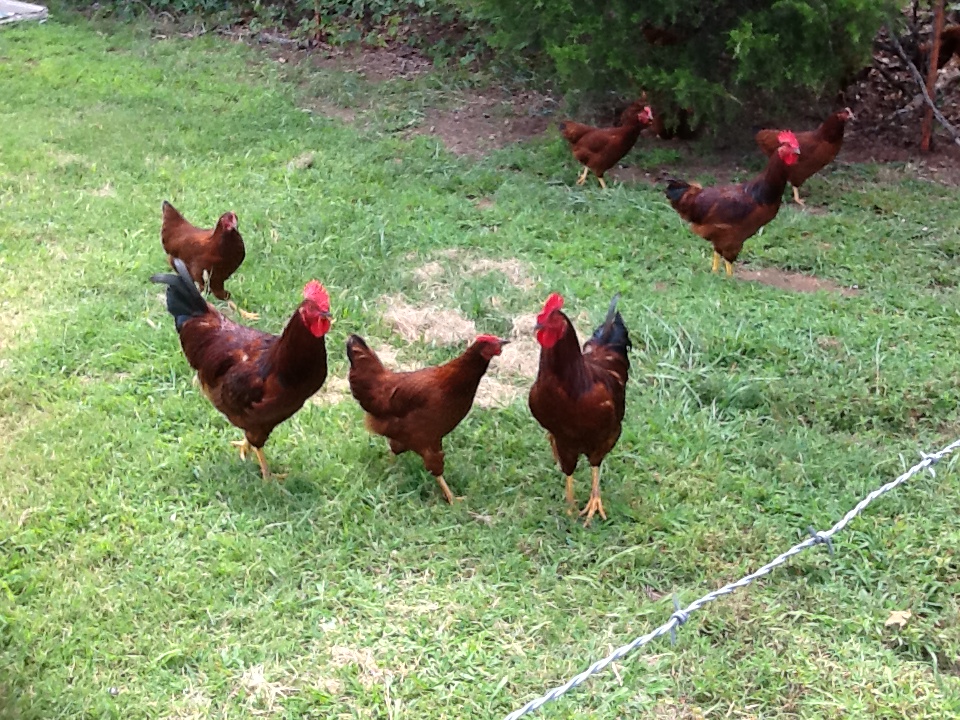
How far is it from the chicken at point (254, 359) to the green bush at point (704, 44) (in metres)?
4.55

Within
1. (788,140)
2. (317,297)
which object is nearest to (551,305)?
(317,297)

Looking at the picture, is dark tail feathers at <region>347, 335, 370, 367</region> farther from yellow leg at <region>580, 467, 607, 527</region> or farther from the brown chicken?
the brown chicken

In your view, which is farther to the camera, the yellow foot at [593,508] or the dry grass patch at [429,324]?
the dry grass patch at [429,324]

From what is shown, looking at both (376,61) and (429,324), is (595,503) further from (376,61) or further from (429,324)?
(376,61)

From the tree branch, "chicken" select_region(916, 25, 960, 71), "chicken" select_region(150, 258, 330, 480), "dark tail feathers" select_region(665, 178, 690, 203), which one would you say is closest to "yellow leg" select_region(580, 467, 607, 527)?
"chicken" select_region(150, 258, 330, 480)

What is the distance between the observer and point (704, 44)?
7441 mm

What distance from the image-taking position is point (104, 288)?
5.55 m

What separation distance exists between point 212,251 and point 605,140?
11.4 ft

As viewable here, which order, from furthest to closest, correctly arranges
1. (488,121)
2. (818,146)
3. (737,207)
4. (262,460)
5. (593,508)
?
1. (488,121)
2. (818,146)
3. (737,207)
4. (262,460)
5. (593,508)

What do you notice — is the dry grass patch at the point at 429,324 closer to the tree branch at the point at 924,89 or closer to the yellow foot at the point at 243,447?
the yellow foot at the point at 243,447

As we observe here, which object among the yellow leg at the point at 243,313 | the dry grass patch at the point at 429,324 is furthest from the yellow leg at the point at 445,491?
the yellow leg at the point at 243,313

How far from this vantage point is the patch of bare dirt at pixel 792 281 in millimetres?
5793

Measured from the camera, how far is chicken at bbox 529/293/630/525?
3.39 metres

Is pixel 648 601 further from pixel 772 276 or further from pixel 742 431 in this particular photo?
pixel 772 276
